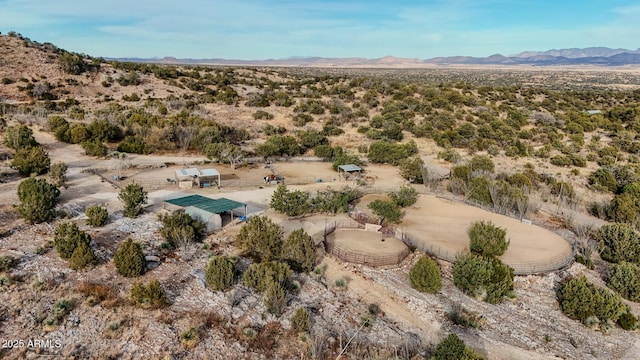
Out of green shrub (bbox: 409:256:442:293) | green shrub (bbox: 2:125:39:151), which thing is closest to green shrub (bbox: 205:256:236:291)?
green shrub (bbox: 409:256:442:293)

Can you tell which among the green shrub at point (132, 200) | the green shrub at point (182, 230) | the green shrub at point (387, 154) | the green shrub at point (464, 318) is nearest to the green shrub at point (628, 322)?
the green shrub at point (464, 318)

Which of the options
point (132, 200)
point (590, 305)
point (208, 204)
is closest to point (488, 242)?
point (590, 305)

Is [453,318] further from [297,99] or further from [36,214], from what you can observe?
[297,99]

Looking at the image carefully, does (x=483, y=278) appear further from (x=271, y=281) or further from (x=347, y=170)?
(x=347, y=170)

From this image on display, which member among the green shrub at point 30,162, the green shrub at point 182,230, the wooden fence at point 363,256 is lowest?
the wooden fence at point 363,256

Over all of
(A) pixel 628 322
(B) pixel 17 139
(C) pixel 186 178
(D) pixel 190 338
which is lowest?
(A) pixel 628 322

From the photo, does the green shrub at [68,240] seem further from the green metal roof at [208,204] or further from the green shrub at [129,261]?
the green metal roof at [208,204]

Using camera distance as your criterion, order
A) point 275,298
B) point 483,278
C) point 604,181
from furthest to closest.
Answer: point 604,181 < point 483,278 < point 275,298
